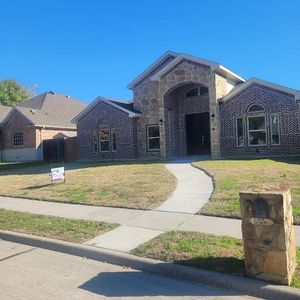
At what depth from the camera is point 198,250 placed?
21.2 feet

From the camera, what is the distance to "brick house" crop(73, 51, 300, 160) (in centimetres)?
2239

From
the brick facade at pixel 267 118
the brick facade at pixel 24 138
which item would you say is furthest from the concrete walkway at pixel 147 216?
the brick facade at pixel 24 138

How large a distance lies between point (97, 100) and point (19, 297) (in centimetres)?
2327

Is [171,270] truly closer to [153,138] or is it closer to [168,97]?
[168,97]

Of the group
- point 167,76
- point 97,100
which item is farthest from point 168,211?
point 97,100

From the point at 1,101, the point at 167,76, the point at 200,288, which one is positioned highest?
the point at 1,101

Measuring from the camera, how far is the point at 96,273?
20.0 ft

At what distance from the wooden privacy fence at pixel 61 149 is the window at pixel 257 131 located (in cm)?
1314

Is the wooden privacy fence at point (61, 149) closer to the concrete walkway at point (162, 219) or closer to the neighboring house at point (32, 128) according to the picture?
the neighboring house at point (32, 128)

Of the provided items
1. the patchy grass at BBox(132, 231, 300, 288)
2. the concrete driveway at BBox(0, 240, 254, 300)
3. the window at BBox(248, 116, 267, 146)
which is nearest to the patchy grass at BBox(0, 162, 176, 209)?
the patchy grass at BBox(132, 231, 300, 288)

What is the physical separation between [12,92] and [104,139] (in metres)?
40.0

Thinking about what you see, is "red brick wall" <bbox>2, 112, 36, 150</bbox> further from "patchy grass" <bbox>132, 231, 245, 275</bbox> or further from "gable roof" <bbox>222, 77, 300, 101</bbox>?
"patchy grass" <bbox>132, 231, 245, 275</bbox>

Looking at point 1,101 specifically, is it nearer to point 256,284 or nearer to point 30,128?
point 30,128

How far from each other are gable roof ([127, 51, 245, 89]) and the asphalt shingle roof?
9976 mm
